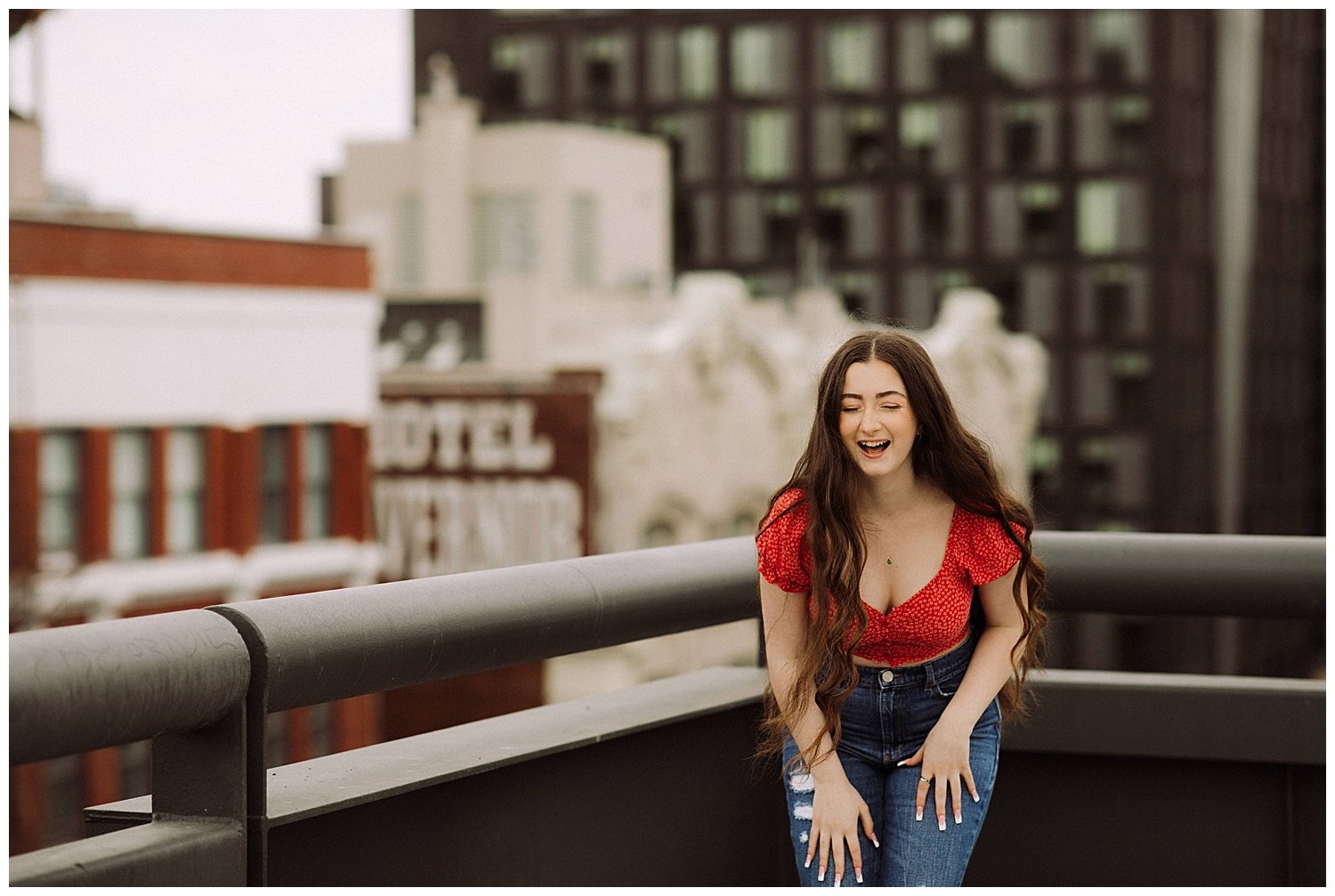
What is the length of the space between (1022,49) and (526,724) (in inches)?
2683

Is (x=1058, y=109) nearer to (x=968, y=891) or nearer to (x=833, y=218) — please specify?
(x=833, y=218)

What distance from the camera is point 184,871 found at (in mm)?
2729

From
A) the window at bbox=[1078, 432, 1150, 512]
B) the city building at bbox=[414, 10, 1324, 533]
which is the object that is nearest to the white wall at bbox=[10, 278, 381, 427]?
the city building at bbox=[414, 10, 1324, 533]

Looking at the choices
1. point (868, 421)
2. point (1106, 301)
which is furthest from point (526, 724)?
point (1106, 301)

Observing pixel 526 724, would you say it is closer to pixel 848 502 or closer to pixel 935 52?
pixel 848 502

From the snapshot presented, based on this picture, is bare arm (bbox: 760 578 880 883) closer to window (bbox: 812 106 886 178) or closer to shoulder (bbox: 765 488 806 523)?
shoulder (bbox: 765 488 806 523)

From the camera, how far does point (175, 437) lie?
27.5 meters

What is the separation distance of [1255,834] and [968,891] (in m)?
1.59

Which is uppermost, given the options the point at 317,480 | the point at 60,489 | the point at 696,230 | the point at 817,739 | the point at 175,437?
A: the point at 696,230

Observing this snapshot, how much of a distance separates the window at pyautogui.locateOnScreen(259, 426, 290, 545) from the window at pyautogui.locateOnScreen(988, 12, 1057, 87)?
1784 inches

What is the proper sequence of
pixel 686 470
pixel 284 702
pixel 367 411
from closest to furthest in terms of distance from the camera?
pixel 284 702 < pixel 367 411 < pixel 686 470

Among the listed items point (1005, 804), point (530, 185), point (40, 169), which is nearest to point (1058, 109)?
point (530, 185)

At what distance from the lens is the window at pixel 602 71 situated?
70875 mm

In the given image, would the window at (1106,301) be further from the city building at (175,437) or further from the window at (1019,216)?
the city building at (175,437)
